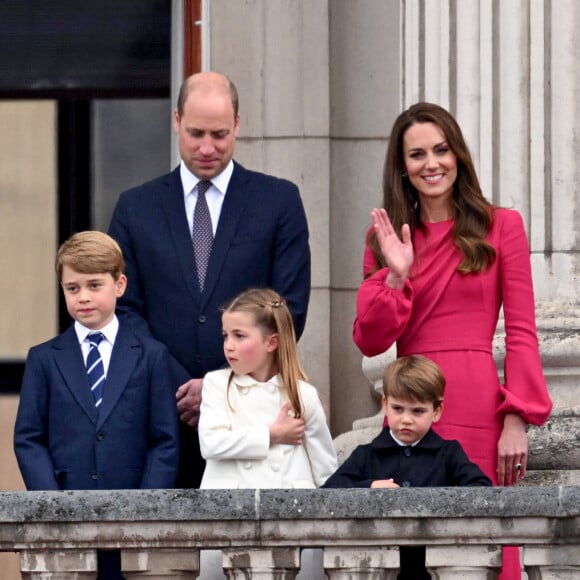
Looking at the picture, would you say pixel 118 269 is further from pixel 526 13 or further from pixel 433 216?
pixel 526 13

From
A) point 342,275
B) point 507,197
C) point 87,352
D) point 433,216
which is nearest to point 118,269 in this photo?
point 87,352

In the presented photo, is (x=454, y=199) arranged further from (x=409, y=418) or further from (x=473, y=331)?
(x=409, y=418)

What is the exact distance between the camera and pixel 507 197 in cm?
877

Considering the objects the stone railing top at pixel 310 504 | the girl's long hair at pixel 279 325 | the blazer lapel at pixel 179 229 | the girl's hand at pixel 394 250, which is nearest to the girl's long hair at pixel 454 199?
the girl's hand at pixel 394 250

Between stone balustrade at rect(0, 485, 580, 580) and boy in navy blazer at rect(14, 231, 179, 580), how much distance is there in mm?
704

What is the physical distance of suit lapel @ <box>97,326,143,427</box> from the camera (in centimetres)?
718

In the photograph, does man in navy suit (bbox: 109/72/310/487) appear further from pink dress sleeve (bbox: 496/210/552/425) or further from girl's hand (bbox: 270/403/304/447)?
pink dress sleeve (bbox: 496/210/552/425)

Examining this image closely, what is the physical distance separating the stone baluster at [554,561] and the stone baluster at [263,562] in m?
0.67

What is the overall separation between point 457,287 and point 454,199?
12.0 inches

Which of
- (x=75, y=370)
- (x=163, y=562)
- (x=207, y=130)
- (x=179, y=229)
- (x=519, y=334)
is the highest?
(x=207, y=130)

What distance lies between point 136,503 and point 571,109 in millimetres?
3168

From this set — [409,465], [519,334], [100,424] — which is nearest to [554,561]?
[409,465]

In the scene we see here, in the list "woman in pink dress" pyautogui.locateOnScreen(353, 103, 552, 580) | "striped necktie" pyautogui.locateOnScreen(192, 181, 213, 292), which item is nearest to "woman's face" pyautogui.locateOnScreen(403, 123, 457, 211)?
"woman in pink dress" pyautogui.locateOnScreen(353, 103, 552, 580)

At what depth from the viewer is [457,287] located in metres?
7.23
